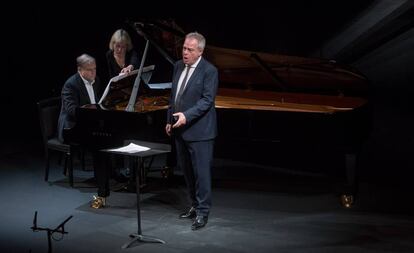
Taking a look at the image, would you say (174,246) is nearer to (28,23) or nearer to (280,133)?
(280,133)

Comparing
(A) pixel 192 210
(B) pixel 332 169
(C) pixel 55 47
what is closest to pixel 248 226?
(A) pixel 192 210

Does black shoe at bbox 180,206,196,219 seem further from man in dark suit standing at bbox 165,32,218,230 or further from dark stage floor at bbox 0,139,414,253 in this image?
man in dark suit standing at bbox 165,32,218,230

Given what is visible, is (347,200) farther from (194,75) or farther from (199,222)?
(194,75)

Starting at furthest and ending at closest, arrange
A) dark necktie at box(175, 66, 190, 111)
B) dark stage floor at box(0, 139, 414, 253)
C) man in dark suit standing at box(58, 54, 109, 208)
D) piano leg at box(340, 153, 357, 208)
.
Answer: man in dark suit standing at box(58, 54, 109, 208) < piano leg at box(340, 153, 357, 208) < dark necktie at box(175, 66, 190, 111) < dark stage floor at box(0, 139, 414, 253)

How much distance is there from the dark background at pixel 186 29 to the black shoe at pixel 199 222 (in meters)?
2.34

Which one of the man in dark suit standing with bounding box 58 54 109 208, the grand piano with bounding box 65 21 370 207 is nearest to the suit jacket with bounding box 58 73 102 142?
the man in dark suit standing with bounding box 58 54 109 208

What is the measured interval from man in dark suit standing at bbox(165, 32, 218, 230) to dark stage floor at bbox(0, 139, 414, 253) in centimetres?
31

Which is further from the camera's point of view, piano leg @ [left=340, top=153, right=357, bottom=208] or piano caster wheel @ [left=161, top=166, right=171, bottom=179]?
piano caster wheel @ [left=161, top=166, right=171, bottom=179]

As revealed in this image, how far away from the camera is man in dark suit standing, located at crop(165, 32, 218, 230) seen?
15.2ft

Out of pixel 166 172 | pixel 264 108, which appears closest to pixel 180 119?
pixel 264 108

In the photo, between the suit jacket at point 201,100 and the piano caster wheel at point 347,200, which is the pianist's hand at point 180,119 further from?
the piano caster wheel at point 347,200

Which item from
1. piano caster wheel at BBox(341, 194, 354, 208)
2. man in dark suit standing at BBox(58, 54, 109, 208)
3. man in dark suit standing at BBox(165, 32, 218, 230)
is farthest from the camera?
man in dark suit standing at BBox(58, 54, 109, 208)

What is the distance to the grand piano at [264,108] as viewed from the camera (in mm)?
5137

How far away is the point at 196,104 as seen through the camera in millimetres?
4656
